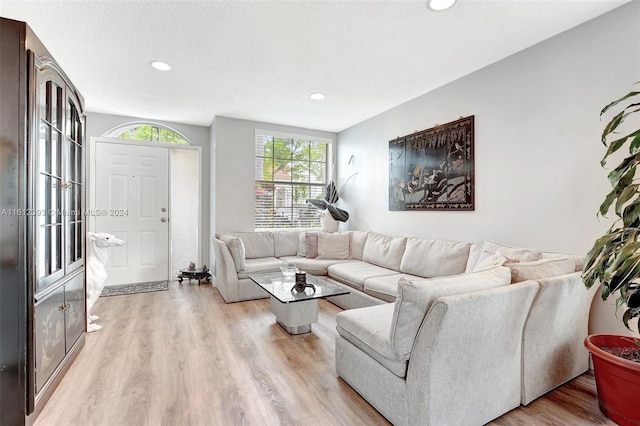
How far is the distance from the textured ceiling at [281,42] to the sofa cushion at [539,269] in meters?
1.67

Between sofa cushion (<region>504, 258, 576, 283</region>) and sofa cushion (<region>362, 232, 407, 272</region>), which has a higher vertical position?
sofa cushion (<region>504, 258, 576, 283</region>)

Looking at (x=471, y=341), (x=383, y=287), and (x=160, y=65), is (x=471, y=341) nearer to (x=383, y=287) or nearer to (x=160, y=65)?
(x=383, y=287)

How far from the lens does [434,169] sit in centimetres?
330

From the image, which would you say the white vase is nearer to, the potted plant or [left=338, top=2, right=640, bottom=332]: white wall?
[left=338, top=2, right=640, bottom=332]: white wall

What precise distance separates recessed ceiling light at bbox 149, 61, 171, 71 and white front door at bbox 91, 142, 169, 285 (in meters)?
2.04

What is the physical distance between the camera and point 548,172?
2352 mm

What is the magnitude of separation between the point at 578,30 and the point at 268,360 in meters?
3.35

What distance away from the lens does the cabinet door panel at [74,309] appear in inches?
82.6

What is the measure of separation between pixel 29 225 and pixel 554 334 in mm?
3012

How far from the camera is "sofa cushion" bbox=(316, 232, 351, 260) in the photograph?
4.18m

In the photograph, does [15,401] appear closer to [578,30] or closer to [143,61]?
[143,61]

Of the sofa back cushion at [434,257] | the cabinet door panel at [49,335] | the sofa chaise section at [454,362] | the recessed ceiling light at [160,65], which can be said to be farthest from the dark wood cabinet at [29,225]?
the sofa back cushion at [434,257]

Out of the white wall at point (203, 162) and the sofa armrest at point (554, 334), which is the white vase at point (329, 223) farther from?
the sofa armrest at point (554, 334)

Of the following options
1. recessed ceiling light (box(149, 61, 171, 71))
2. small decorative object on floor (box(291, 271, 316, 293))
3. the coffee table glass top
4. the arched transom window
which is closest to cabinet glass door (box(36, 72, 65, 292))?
recessed ceiling light (box(149, 61, 171, 71))
